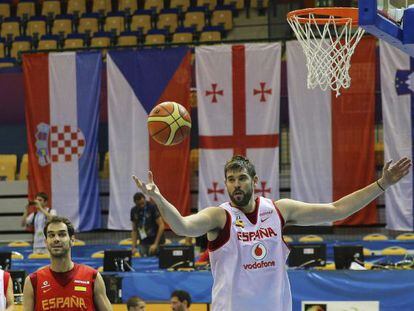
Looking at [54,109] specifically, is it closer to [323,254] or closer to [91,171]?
[91,171]

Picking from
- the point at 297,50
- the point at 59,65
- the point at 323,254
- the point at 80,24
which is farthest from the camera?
the point at 80,24

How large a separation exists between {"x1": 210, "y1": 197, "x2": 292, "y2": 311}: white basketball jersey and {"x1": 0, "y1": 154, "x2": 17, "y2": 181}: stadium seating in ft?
50.0

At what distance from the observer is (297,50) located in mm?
15820

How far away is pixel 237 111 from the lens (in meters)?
16.2

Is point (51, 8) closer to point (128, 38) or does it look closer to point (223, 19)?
point (128, 38)

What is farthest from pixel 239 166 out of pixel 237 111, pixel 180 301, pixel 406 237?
pixel 237 111

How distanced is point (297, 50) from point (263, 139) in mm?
1729

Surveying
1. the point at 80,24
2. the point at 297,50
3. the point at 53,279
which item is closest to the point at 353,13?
the point at 53,279

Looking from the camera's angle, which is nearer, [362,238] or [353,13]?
[353,13]

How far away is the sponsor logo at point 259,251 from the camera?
4.79 m

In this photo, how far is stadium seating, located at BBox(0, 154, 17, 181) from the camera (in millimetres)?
19484

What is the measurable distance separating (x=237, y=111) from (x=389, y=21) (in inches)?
392

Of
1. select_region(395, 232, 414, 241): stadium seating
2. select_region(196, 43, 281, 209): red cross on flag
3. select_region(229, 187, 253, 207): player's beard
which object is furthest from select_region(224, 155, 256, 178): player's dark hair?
select_region(196, 43, 281, 209): red cross on flag

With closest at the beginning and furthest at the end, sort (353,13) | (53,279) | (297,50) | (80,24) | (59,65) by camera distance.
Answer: (53,279), (353,13), (297,50), (59,65), (80,24)
